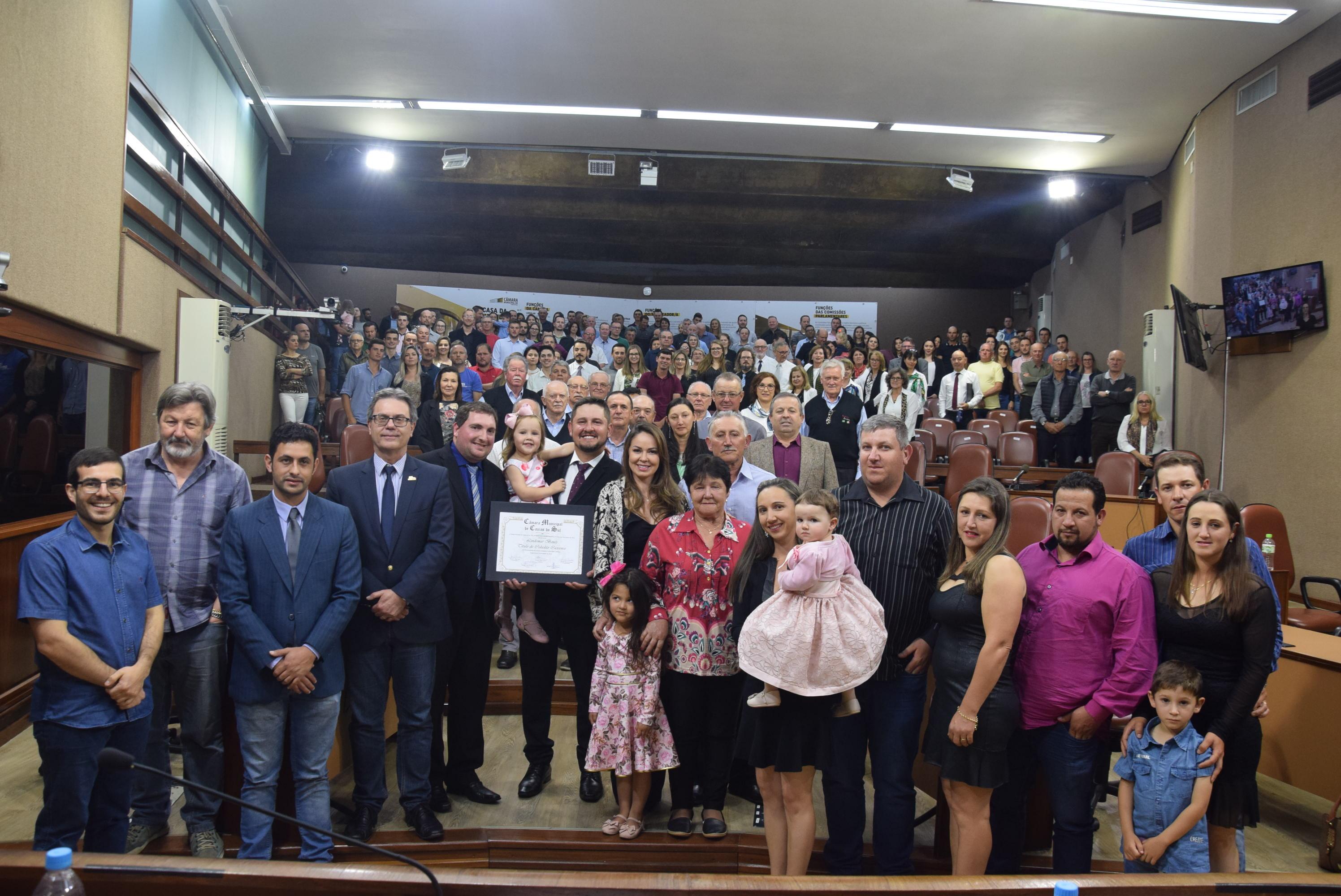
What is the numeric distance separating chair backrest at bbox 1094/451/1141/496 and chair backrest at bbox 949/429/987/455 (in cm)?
101

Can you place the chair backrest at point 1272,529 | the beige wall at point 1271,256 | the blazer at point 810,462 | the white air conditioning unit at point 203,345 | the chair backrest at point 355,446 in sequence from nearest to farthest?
the blazer at point 810,462
the chair backrest at point 1272,529
the chair backrest at point 355,446
the white air conditioning unit at point 203,345
the beige wall at point 1271,256

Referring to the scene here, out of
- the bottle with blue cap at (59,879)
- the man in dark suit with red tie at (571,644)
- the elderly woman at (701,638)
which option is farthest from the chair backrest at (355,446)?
the bottle with blue cap at (59,879)

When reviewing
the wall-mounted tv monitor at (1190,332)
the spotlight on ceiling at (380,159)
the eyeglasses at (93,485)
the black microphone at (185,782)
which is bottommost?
the black microphone at (185,782)

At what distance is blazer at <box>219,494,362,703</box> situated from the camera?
8.31 ft

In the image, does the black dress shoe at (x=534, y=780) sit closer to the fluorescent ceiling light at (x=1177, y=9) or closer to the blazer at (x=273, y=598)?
the blazer at (x=273, y=598)

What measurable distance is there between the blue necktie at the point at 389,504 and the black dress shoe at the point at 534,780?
1.03 meters

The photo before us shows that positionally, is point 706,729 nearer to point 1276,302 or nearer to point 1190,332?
point 1276,302

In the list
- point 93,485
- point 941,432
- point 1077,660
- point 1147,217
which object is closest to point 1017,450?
point 941,432

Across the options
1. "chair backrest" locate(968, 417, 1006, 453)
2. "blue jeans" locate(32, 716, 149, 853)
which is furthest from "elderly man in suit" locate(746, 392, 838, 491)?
"chair backrest" locate(968, 417, 1006, 453)

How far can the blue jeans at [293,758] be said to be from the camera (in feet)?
8.27

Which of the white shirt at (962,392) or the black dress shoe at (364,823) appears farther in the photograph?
the white shirt at (962,392)

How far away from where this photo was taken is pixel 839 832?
97.4 inches

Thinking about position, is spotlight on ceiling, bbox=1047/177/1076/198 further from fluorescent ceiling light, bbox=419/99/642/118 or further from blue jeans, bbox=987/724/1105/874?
blue jeans, bbox=987/724/1105/874

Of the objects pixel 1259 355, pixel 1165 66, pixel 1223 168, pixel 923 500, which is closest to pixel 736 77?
pixel 1165 66
